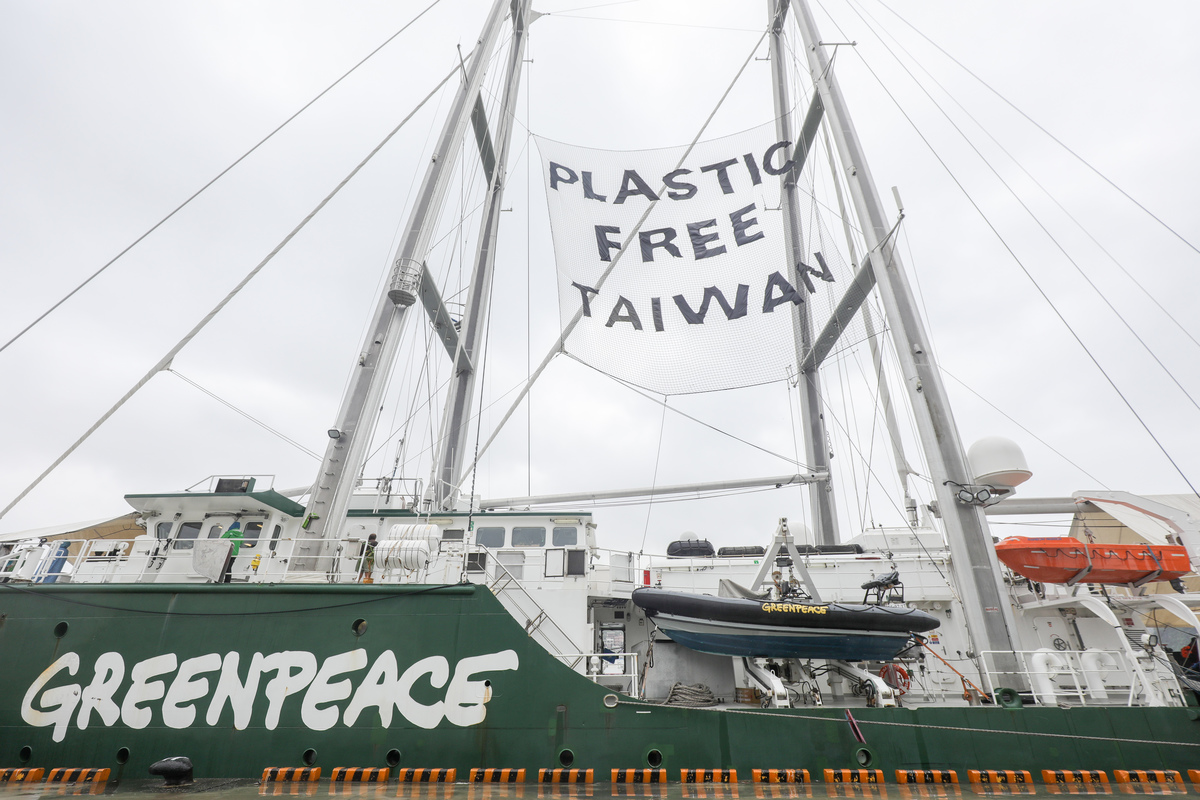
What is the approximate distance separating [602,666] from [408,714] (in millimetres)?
4148

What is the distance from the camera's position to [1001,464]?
11641 millimetres

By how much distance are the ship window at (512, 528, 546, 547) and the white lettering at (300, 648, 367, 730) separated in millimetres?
4505

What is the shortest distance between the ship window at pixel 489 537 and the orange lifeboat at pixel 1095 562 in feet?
37.0

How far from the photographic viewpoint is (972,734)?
8.35 metres

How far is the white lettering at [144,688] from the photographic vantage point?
8.59 meters

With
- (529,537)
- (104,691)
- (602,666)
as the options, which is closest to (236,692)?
(104,691)

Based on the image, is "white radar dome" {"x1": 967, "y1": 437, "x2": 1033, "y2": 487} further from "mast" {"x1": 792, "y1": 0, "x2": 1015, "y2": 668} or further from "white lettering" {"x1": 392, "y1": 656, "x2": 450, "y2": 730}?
"white lettering" {"x1": 392, "y1": 656, "x2": 450, "y2": 730}

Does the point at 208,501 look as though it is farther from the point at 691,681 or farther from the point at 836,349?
the point at 836,349

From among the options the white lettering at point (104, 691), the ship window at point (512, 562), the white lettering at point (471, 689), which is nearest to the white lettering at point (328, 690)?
the white lettering at point (471, 689)

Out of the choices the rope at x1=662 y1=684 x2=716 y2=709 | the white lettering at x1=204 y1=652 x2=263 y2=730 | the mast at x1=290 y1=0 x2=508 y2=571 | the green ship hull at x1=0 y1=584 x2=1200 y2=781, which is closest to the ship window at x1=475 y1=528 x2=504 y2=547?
the mast at x1=290 y1=0 x2=508 y2=571

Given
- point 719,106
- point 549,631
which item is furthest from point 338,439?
point 719,106

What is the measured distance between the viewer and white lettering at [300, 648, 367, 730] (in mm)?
8484

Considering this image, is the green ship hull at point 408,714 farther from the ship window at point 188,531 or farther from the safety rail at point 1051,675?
the ship window at point 188,531

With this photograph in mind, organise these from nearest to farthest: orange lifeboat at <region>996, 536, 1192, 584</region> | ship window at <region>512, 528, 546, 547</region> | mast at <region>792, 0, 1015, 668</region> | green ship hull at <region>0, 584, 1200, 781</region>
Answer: green ship hull at <region>0, 584, 1200, 781</region> < mast at <region>792, 0, 1015, 668</region> < orange lifeboat at <region>996, 536, 1192, 584</region> < ship window at <region>512, 528, 546, 547</region>
